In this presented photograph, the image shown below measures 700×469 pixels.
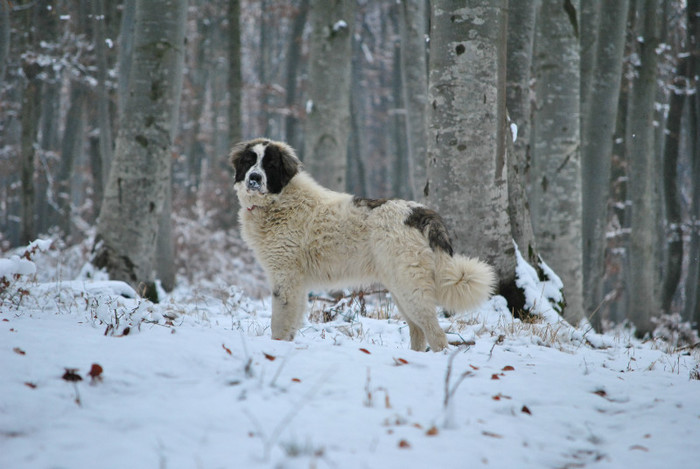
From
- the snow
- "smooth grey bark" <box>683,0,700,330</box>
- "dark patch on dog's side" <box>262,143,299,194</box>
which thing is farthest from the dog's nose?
"smooth grey bark" <box>683,0,700,330</box>

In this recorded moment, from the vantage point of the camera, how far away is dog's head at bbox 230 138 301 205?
544 centimetres

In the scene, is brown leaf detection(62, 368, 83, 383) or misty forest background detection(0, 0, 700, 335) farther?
misty forest background detection(0, 0, 700, 335)

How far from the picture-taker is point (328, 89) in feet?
37.1

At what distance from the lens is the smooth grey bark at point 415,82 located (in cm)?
1246

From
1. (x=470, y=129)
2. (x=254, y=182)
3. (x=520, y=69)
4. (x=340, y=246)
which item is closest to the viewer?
(x=340, y=246)

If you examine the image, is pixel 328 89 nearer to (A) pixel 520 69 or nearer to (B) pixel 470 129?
(A) pixel 520 69

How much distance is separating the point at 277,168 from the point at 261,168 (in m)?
0.17

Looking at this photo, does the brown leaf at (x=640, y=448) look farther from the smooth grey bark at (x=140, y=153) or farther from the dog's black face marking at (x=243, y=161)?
the smooth grey bark at (x=140, y=153)

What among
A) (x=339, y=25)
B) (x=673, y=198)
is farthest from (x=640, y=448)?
(x=673, y=198)

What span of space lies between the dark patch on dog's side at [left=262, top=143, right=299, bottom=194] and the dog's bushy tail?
179 cm

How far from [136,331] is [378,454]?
2.05 m

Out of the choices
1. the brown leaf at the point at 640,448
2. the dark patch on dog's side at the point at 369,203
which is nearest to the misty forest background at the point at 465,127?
the dark patch on dog's side at the point at 369,203

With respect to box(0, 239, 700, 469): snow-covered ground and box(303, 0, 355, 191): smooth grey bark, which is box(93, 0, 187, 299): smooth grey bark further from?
box(0, 239, 700, 469): snow-covered ground

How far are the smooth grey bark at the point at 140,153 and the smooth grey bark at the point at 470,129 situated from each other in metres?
4.05
